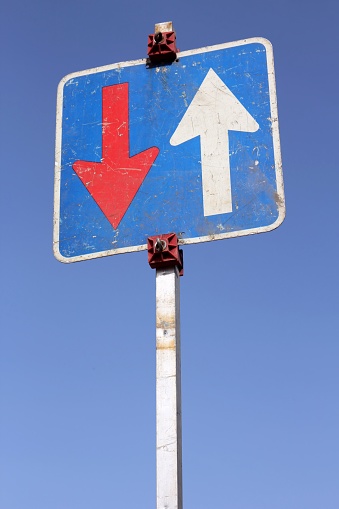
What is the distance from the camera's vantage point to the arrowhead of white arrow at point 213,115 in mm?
3979

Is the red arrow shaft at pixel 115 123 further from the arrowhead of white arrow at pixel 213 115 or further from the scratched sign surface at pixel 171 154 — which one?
the arrowhead of white arrow at pixel 213 115

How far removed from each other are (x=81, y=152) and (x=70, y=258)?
2.15 ft

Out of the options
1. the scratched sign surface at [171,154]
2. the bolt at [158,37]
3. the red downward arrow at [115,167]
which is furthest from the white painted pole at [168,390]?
the bolt at [158,37]

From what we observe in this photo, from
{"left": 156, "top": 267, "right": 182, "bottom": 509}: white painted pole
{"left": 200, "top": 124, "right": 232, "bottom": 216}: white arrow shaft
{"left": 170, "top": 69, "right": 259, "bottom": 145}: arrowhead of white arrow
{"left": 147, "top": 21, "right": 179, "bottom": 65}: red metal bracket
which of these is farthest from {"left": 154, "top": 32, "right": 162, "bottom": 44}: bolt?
{"left": 156, "top": 267, "right": 182, "bottom": 509}: white painted pole

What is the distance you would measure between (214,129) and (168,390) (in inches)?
56.7

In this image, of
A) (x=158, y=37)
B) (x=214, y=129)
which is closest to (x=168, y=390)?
(x=214, y=129)

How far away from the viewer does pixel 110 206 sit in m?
4.00

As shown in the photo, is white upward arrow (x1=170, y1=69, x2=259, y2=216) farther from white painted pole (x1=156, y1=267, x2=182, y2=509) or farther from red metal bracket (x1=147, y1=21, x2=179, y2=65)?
white painted pole (x1=156, y1=267, x2=182, y2=509)

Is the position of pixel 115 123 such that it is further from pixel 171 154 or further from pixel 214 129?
pixel 214 129

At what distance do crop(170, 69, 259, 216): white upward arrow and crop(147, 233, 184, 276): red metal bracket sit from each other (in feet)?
0.77

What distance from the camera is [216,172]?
3.89 metres

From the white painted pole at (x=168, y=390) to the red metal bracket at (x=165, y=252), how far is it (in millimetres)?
41

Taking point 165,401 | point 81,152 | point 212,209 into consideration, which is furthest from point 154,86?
point 165,401

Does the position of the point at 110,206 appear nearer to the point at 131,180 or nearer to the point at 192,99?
the point at 131,180
